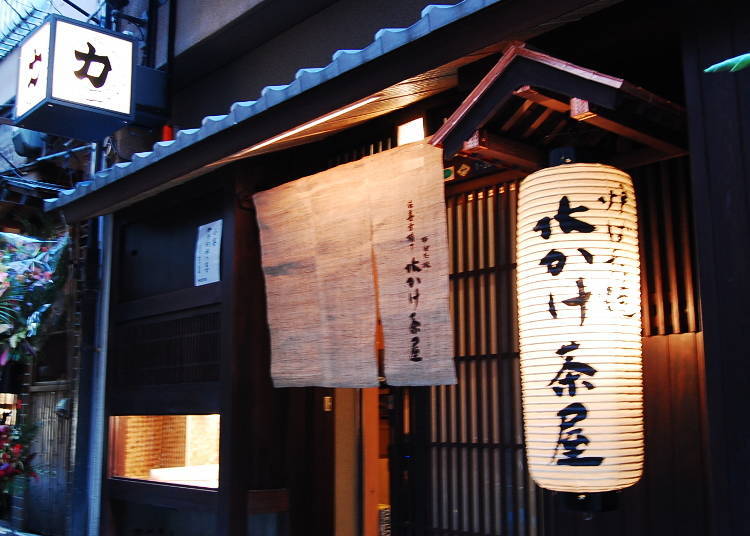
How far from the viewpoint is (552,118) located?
552 cm

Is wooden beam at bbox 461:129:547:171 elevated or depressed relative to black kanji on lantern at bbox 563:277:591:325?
elevated

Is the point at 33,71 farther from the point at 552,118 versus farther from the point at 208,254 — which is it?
the point at 552,118

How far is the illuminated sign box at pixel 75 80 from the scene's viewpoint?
10156 mm

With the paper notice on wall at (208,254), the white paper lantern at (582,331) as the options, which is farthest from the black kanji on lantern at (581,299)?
the paper notice on wall at (208,254)

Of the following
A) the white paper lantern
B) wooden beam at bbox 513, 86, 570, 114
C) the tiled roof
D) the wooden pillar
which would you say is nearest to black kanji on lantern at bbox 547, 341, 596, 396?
the white paper lantern

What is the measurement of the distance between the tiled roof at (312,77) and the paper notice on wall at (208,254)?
94cm

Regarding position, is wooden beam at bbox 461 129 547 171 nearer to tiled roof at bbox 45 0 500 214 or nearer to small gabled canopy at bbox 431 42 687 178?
small gabled canopy at bbox 431 42 687 178

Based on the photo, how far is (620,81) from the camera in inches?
178

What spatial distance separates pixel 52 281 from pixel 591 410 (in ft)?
30.7

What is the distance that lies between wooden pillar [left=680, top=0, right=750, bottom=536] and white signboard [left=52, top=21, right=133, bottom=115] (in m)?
7.89

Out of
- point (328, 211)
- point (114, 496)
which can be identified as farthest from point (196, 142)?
point (114, 496)

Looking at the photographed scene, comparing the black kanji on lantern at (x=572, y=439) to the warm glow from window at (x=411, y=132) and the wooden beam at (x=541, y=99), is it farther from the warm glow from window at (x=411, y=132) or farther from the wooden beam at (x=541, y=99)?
the warm glow from window at (x=411, y=132)

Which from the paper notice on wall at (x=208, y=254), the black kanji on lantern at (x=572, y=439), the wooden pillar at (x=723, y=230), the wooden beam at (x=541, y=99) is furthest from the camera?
the paper notice on wall at (x=208, y=254)

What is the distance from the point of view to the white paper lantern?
4684 mm
